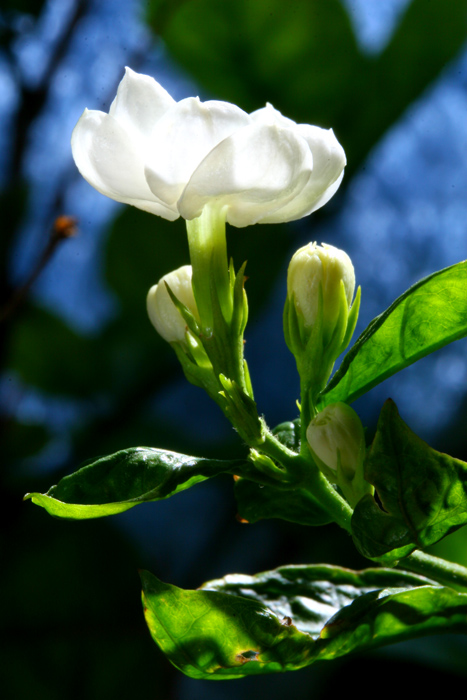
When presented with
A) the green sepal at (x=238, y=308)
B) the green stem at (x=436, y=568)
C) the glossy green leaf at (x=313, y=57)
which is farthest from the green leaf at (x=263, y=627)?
the glossy green leaf at (x=313, y=57)

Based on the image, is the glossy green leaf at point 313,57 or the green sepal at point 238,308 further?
the glossy green leaf at point 313,57

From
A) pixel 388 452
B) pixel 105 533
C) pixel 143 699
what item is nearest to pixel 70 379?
pixel 105 533

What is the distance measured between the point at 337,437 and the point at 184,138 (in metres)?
0.15

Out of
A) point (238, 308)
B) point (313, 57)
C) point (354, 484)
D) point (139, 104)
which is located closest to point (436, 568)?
point (354, 484)

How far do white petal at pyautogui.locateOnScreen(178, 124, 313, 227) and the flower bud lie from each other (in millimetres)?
83

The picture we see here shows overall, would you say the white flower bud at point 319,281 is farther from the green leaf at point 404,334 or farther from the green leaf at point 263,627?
the green leaf at point 263,627

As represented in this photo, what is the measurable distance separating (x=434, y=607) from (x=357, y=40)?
1565 mm

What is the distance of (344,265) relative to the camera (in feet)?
1.13

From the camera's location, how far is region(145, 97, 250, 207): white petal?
28cm

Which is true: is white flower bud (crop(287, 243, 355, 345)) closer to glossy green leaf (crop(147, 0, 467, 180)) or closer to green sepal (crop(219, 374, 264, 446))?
green sepal (crop(219, 374, 264, 446))

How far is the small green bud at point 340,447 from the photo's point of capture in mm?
287

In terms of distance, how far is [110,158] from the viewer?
30cm

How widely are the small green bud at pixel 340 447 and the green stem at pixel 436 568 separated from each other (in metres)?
0.04

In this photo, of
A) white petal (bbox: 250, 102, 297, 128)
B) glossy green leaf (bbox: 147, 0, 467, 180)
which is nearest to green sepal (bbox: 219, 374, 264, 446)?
white petal (bbox: 250, 102, 297, 128)
